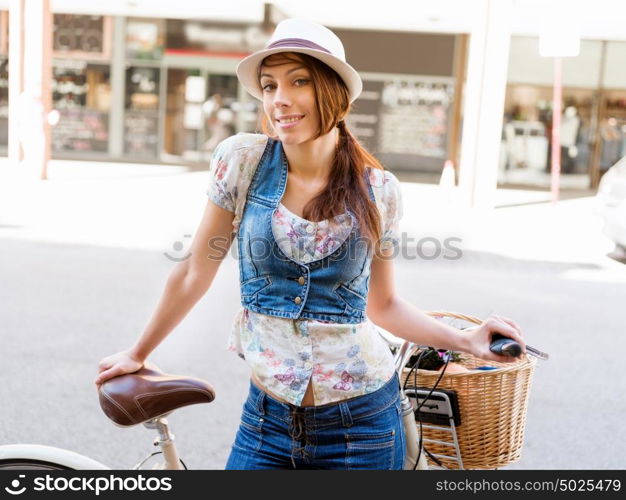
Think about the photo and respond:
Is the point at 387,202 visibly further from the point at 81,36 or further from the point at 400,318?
the point at 81,36

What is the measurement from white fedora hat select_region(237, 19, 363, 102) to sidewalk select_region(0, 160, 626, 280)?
738cm

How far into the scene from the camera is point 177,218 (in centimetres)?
1297

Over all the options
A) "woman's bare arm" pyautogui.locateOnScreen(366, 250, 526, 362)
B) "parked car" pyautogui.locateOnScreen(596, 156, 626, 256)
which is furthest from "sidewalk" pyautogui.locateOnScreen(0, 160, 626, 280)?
"woman's bare arm" pyautogui.locateOnScreen(366, 250, 526, 362)

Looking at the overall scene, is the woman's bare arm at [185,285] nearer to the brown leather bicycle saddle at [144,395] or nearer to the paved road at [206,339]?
the brown leather bicycle saddle at [144,395]

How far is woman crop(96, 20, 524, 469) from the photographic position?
6.57 ft

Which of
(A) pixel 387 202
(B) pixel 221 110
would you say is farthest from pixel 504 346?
(B) pixel 221 110

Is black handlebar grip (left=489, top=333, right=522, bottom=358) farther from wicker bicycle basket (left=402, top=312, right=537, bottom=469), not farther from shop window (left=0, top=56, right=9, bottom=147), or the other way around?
shop window (left=0, top=56, right=9, bottom=147)

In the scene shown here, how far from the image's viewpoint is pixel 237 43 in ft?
75.4

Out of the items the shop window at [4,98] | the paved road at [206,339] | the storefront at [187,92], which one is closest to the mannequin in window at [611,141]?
the storefront at [187,92]

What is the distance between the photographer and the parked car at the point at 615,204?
1104 centimetres

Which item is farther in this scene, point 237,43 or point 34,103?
point 237,43

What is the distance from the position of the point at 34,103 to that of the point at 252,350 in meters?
16.2
